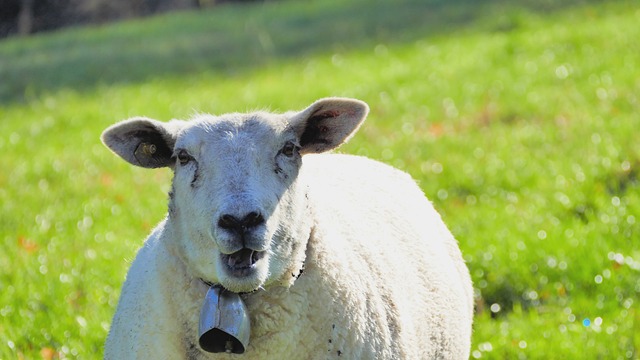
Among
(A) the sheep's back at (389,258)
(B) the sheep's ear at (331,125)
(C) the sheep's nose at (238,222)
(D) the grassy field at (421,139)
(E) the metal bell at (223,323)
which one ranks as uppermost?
(C) the sheep's nose at (238,222)

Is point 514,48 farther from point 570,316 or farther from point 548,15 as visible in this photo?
point 570,316

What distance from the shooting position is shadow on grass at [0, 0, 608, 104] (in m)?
16.3

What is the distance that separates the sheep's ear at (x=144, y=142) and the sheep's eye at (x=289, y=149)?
42 centimetres

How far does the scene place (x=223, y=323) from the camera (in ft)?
12.0

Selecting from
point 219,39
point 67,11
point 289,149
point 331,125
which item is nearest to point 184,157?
point 289,149

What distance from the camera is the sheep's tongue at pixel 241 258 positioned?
3.56m

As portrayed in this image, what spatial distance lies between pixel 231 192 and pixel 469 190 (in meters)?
5.32

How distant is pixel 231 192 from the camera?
11.7 ft

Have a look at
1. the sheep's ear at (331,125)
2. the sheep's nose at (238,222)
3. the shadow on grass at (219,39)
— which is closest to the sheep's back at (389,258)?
the sheep's ear at (331,125)

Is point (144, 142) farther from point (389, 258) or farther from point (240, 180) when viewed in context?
point (389, 258)

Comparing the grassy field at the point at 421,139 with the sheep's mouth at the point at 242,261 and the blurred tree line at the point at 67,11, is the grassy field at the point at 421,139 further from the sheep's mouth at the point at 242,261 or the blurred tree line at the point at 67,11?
the blurred tree line at the point at 67,11

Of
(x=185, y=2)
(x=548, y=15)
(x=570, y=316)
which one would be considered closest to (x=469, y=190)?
(x=570, y=316)

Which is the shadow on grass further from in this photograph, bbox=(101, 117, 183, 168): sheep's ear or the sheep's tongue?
the sheep's tongue

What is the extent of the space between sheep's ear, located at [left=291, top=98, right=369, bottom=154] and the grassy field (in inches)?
81.2
